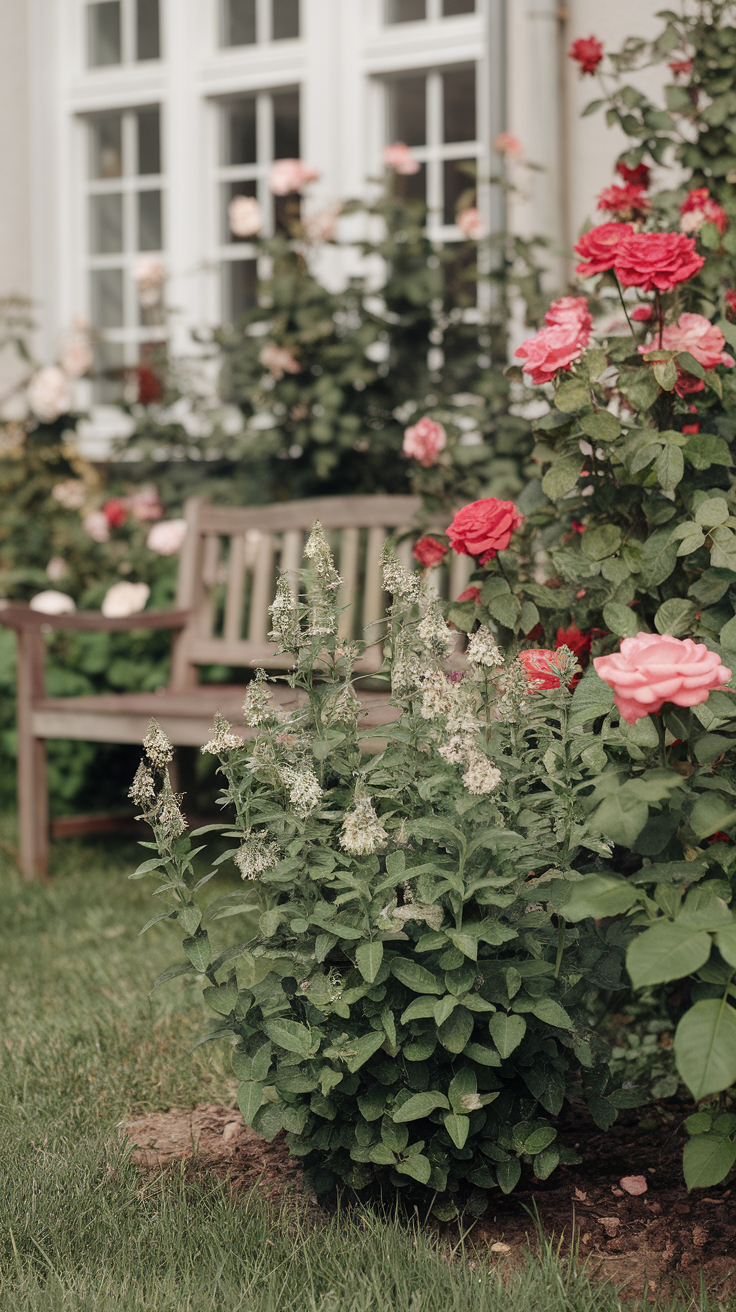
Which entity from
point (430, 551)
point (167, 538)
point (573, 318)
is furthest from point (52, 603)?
point (573, 318)

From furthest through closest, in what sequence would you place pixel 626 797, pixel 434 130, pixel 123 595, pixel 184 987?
pixel 434 130 → pixel 123 595 → pixel 184 987 → pixel 626 797

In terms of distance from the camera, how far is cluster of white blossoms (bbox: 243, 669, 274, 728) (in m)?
1.75

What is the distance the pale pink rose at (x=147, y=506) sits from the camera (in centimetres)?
512

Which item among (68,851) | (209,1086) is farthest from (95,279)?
(209,1086)

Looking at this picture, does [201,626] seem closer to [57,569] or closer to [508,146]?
[57,569]

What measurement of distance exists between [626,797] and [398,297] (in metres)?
3.19

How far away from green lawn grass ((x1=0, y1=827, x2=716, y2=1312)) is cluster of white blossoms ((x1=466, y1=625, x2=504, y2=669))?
0.73 metres

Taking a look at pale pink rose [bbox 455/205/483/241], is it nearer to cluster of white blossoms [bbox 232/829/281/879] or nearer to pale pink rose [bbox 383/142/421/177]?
pale pink rose [bbox 383/142/421/177]

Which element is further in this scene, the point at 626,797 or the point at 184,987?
the point at 184,987

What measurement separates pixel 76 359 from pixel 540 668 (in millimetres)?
4018

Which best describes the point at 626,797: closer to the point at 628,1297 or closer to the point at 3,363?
the point at 628,1297

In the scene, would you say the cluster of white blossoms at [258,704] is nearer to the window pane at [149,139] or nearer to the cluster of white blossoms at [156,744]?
the cluster of white blossoms at [156,744]

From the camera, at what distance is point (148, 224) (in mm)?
6094

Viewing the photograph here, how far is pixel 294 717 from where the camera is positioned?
1.84m
